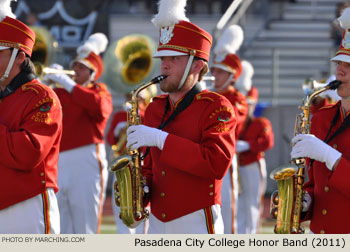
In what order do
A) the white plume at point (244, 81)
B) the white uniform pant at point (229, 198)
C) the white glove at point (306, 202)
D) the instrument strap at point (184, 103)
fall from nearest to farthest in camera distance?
the white glove at point (306, 202)
the instrument strap at point (184, 103)
the white uniform pant at point (229, 198)
the white plume at point (244, 81)

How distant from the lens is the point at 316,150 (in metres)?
3.96

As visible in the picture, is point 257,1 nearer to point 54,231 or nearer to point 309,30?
point 309,30

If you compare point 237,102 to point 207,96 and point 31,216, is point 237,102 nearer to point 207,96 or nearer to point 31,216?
point 207,96

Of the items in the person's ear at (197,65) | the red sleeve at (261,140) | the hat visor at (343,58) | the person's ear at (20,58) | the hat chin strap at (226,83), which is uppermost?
the hat chin strap at (226,83)

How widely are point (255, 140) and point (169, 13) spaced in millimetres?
5094

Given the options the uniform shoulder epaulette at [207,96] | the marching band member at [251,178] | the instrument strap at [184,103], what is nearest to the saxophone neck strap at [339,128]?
the uniform shoulder epaulette at [207,96]

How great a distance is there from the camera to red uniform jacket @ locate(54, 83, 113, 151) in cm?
718

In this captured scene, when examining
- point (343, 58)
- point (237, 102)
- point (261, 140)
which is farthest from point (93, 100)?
point (343, 58)

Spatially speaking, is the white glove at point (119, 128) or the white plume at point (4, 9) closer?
the white plume at point (4, 9)

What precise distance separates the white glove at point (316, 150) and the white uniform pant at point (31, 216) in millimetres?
1463

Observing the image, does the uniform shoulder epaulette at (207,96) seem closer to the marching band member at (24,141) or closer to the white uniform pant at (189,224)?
the white uniform pant at (189,224)

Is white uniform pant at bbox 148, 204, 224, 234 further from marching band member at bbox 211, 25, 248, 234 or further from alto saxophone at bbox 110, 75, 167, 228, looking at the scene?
marching band member at bbox 211, 25, 248, 234

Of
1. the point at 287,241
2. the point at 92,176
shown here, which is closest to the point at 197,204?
the point at 287,241

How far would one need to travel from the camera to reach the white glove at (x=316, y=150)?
12.9 feet
